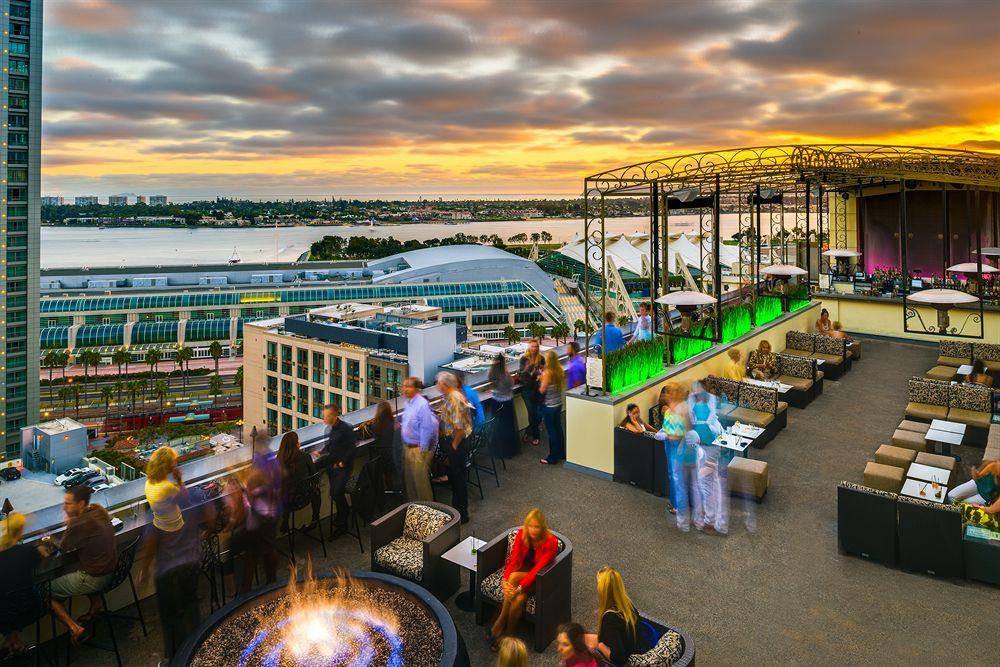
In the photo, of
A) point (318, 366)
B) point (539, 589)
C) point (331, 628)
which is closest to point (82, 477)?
point (318, 366)

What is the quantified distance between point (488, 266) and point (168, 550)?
292 ft

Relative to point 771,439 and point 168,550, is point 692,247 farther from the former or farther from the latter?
point 168,550

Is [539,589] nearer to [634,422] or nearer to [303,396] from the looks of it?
[634,422]

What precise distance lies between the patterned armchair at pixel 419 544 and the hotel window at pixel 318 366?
151 ft

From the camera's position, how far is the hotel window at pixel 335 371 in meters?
47.2

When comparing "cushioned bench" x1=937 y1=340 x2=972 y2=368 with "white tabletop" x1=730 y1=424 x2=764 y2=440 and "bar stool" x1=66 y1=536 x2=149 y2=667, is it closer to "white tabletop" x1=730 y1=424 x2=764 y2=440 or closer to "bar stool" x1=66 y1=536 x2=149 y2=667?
"white tabletop" x1=730 y1=424 x2=764 y2=440

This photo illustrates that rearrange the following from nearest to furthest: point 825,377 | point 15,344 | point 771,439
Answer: point 771,439, point 825,377, point 15,344

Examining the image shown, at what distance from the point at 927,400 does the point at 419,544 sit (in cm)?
839

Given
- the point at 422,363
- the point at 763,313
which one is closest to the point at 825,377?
the point at 763,313

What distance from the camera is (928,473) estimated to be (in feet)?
21.5

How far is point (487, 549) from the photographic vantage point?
15.4ft

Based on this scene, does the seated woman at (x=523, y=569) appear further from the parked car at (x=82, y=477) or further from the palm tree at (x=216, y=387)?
the palm tree at (x=216, y=387)

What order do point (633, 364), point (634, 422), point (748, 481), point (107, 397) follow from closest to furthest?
point (748, 481)
point (634, 422)
point (633, 364)
point (107, 397)

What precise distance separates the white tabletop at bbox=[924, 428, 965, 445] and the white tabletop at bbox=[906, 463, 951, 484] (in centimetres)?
103
